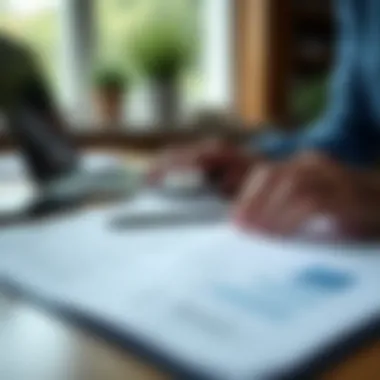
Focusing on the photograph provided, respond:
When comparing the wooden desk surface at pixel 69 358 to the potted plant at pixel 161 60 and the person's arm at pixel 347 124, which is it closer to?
the person's arm at pixel 347 124

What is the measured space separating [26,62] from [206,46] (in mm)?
1284

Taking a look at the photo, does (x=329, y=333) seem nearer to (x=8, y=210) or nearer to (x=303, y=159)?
(x=303, y=159)

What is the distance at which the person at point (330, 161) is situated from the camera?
2.19ft

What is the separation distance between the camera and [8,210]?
83 cm

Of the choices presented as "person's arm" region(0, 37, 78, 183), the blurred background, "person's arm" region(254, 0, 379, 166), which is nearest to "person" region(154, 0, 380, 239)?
"person's arm" region(254, 0, 379, 166)

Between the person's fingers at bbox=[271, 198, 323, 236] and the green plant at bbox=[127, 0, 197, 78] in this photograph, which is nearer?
the person's fingers at bbox=[271, 198, 323, 236]

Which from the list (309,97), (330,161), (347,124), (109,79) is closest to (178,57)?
(109,79)

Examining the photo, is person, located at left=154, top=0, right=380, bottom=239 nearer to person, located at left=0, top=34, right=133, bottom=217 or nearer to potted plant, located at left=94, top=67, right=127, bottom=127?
person, located at left=0, top=34, right=133, bottom=217

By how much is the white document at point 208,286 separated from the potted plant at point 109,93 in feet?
4.02

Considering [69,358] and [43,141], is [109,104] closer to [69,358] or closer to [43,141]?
[43,141]

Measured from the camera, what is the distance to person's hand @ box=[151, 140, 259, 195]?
0.92 meters

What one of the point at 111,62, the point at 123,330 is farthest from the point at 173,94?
the point at 123,330

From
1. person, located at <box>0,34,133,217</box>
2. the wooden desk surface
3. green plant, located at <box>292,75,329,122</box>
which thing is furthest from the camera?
green plant, located at <box>292,75,329,122</box>

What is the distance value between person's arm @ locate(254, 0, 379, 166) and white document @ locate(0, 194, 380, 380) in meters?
0.40
